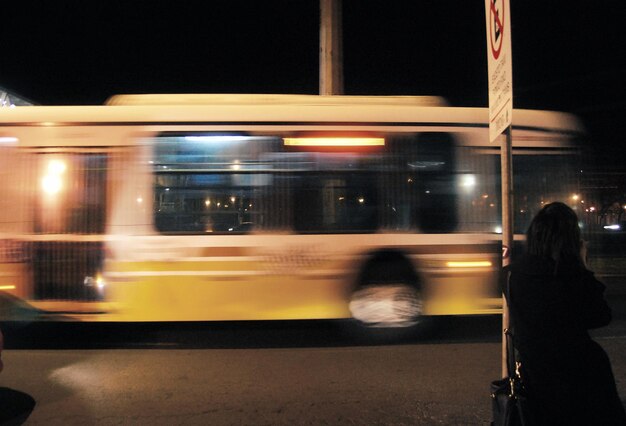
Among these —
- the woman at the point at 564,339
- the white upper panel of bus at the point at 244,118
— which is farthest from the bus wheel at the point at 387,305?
the woman at the point at 564,339

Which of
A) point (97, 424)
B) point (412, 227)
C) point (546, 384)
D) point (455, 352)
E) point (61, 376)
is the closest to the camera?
point (546, 384)

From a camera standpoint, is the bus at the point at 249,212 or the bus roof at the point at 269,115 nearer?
the bus at the point at 249,212

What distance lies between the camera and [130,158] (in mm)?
6461

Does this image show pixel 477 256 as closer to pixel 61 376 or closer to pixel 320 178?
pixel 320 178

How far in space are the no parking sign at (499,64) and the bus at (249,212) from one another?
2917mm

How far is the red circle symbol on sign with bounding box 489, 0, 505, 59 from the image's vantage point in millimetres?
3354

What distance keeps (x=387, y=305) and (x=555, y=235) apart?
4646 millimetres

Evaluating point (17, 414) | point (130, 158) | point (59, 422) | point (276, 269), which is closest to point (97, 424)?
point (59, 422)

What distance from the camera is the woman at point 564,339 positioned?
1927mm

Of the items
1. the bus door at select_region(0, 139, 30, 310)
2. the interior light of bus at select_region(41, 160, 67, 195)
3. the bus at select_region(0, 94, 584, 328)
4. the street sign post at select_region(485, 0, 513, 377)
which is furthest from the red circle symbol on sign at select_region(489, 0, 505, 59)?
the bus door at select_region(0, 139, 30, 310)

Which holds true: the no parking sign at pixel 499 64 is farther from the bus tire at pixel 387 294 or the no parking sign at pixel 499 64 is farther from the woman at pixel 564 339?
the bus tire at pixel 387 294

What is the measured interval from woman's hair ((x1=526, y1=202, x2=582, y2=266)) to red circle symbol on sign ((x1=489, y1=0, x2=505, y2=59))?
5.27ft

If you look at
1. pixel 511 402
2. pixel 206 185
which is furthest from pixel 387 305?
pixel 511 402

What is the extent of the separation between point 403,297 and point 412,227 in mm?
933
